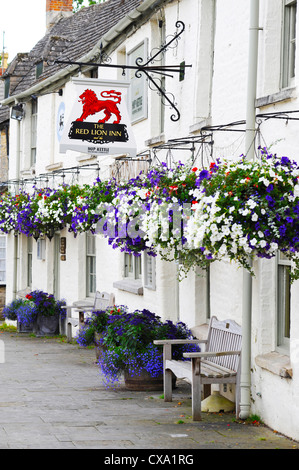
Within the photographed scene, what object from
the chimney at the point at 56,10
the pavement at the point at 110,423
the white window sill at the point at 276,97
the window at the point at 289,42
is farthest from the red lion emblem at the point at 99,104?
the chimney at the point at 56,10

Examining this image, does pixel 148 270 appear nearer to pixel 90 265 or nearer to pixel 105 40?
pixel 90 265

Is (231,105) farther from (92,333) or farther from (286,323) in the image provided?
(92,333)

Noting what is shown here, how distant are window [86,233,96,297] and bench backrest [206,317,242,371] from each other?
26.2ft

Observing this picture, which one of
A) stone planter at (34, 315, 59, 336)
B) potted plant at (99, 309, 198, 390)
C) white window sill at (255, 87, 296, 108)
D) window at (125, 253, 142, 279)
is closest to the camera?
white window sill at (255, 87, 296, 108)

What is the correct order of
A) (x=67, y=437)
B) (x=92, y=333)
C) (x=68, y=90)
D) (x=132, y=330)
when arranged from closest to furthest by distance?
(x=67, y=437) < (x=132, y=330) < (x=92, y=333) < (x=68, y=90)

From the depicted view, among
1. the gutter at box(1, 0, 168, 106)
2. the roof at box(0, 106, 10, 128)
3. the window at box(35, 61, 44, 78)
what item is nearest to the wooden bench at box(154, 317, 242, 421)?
the gutter at box(1, 0, 168, 106)

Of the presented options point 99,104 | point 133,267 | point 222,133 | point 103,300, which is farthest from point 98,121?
point 103,300

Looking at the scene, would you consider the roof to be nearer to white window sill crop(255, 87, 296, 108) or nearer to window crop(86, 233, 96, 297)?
window crop(86, 233, 96, 297)

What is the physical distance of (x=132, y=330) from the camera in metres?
11.4

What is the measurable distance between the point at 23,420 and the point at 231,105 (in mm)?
4687

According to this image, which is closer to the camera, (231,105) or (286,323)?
(286,323)

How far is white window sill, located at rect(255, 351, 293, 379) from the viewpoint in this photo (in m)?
8.56

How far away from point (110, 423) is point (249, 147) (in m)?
3.50

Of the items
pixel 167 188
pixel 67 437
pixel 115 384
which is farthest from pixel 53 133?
pixel 67 437
